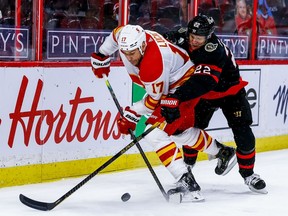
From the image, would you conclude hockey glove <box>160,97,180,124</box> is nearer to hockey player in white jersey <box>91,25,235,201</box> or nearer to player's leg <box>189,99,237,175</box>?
hockey player in white jersey <box>91,25,235,201</box>

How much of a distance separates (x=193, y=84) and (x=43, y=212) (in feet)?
3.59

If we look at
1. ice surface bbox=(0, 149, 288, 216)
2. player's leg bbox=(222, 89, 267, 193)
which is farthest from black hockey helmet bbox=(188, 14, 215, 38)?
ice surface bbox=(0, 149, 288, 216)

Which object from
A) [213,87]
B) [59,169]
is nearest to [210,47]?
[213,87]

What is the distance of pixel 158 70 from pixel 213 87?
407 mm

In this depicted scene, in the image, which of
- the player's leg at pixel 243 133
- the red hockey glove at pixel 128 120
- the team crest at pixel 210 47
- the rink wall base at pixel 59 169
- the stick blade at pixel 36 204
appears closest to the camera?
the stick blade at pixel 36 204

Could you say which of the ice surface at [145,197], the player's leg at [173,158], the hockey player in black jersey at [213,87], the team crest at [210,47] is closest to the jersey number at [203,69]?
the hockey player in black jersey at [213,87]

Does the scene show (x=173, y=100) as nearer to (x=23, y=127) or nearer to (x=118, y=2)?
(x=23, y=127)

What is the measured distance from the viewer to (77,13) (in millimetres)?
5879

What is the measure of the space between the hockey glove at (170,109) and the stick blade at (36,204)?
2.56ft

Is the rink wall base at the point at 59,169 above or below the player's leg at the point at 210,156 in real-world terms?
below

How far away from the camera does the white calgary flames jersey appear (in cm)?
460

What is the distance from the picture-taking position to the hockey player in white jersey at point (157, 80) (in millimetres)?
4602

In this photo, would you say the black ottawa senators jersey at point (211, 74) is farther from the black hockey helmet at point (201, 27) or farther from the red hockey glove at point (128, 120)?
the red hockey glove at point (128, 120)

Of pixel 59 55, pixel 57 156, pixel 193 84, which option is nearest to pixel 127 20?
pixel 59 55
